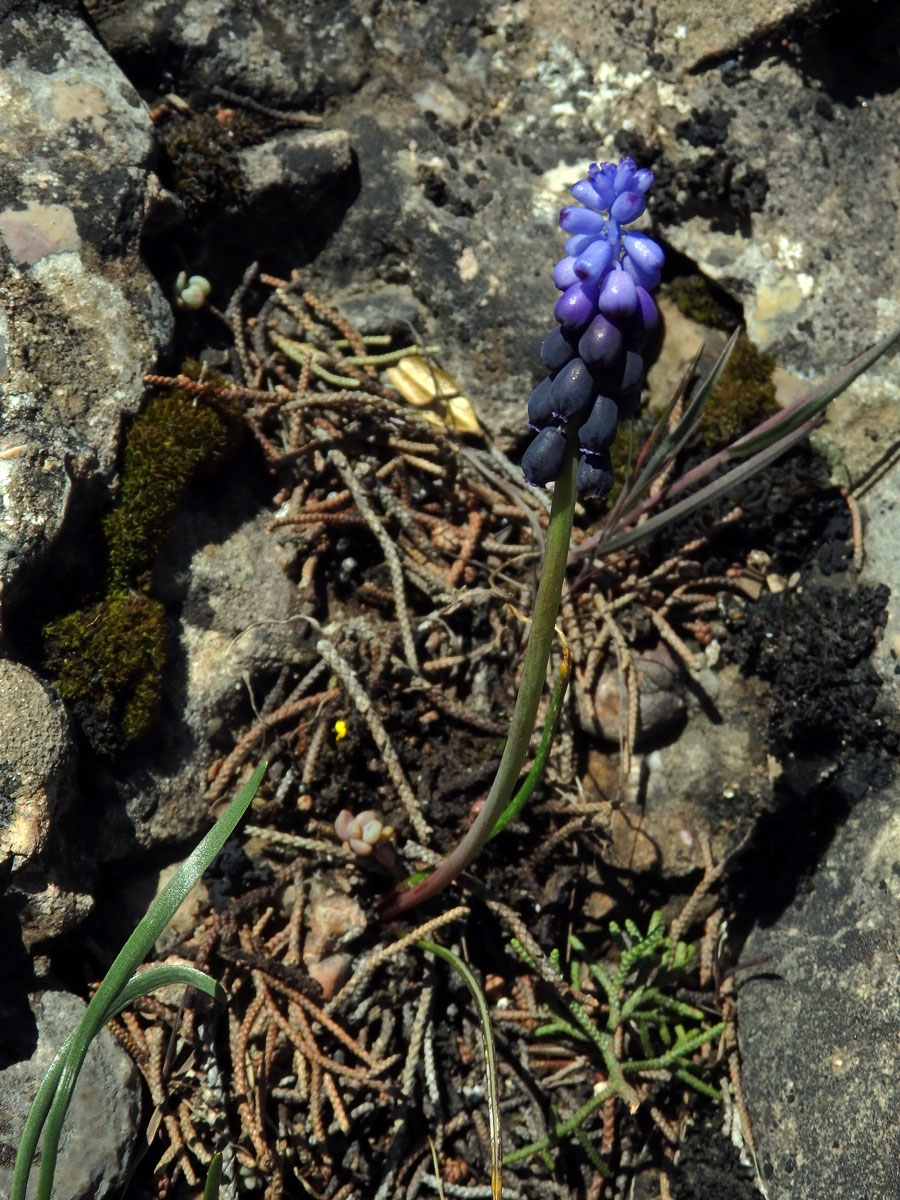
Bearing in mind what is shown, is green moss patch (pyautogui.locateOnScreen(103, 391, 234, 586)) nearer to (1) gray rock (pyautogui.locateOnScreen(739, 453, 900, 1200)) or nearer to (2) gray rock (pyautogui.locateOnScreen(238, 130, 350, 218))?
(2) gray rock (pyautogui.locateOnScreen(238, 130, 350, 218))

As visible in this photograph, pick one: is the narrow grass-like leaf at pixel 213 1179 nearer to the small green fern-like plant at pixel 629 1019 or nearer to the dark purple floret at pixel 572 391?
the small green fern-like plant at pixel 629 1019

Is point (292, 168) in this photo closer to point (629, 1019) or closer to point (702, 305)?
point (702, 305)

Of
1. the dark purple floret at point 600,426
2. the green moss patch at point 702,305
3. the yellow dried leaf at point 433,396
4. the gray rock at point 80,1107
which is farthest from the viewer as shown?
the green moss patch at point 702,305

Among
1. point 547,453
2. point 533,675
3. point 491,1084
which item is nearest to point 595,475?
point 547,453

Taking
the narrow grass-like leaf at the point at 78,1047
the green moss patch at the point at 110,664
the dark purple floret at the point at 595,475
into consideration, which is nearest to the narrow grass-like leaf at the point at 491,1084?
the narrow grass-like leaf at the point at 78,1047

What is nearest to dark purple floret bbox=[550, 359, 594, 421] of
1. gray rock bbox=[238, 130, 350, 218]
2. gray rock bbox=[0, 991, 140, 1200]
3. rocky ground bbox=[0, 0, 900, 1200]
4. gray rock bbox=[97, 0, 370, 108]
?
rocky ground bbox=[0, 0, 900, 1200]

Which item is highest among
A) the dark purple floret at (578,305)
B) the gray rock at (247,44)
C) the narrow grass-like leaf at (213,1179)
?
the gray rock at (247,44)
